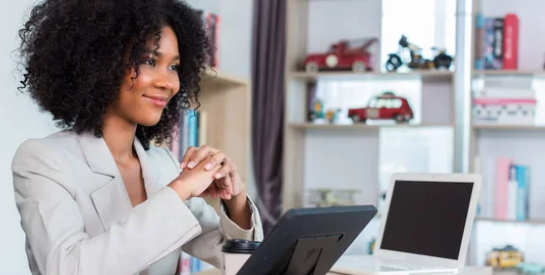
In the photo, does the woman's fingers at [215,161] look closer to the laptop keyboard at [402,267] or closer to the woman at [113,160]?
the woman at [113,160]

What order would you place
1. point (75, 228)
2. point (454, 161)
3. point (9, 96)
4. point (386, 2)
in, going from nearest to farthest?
point (75, 228) < point (9, 96) < point (454, 161) < point (386, 2)

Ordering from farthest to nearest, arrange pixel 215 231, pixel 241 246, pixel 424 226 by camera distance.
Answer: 1. pixel 424 226
2. pixel 215 231
3. pixel 241 246

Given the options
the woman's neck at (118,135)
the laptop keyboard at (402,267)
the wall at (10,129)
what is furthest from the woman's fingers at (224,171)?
the wall at (10,129)

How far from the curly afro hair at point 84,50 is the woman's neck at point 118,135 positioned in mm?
31

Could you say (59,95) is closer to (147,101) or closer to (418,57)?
(147,101)

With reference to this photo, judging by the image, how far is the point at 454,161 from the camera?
4.17 m

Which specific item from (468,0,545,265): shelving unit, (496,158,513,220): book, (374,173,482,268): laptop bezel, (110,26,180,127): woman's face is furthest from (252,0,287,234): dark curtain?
(110,26,180,127): woman's face

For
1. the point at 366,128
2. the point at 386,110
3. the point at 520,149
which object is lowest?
the point at 520,149

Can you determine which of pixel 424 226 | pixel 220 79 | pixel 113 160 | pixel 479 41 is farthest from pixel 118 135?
pixel 479 41

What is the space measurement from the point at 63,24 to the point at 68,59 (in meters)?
0.07

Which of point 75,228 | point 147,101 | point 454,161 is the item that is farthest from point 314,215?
point 454,161

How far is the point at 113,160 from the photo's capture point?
1511 mm

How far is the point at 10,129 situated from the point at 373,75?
2.36 meters

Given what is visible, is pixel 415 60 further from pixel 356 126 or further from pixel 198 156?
pixel 198 156
